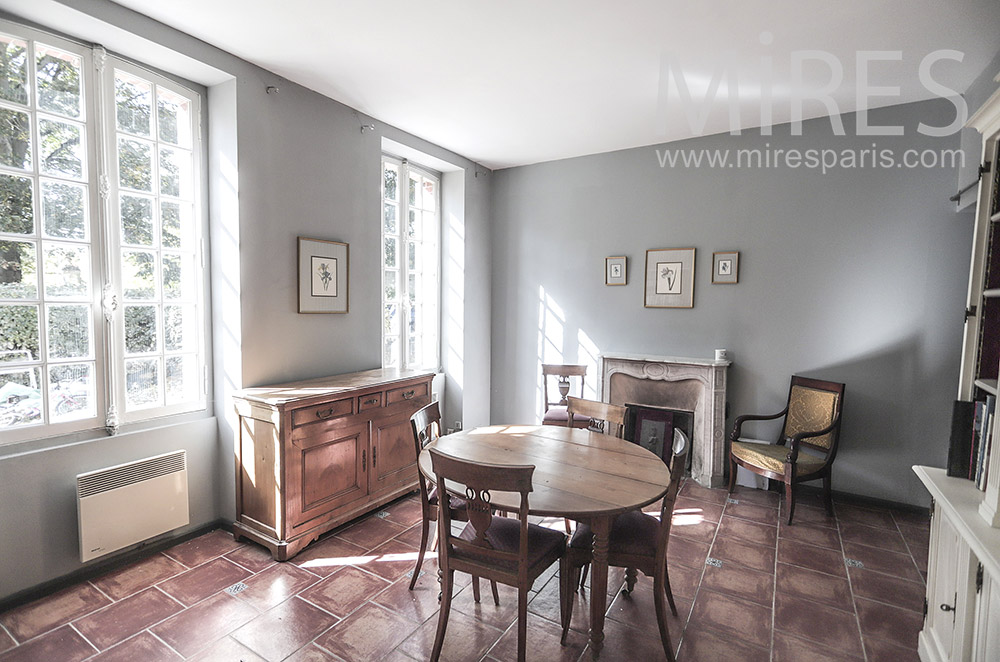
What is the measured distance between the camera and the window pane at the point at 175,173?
3.00 m

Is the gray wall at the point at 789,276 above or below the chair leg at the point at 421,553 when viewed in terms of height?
above

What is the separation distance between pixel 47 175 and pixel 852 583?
4945 mm

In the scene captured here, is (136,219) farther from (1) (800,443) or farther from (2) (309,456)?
(1) (800,443)

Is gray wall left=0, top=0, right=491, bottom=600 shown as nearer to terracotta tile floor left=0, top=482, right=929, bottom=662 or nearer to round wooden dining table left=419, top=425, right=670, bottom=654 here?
terracotta tile floor left=0, top=482, right=929, bottom=662

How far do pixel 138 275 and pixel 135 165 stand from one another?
0.66 metres

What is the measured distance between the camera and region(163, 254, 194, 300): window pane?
3033 mm

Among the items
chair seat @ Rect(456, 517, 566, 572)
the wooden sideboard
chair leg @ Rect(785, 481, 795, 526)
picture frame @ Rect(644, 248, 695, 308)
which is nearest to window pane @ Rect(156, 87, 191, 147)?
the wooden sideboard

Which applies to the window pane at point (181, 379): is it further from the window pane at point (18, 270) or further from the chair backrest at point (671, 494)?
the chair backrest at point (671, 494)

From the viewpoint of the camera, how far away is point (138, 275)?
289cm

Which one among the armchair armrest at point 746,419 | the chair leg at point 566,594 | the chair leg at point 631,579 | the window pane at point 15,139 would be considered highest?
the window pane at point 15,139

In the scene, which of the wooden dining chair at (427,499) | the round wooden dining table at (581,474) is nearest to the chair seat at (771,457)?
the round wooden dining table at (581,474)

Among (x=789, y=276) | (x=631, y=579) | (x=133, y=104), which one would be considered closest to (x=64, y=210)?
(x=133, y=104)

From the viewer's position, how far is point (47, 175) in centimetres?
249

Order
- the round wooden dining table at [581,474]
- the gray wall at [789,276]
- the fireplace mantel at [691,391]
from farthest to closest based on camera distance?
the fireplace mantel at [691,391] → the gray wall at [789,276] → the round wooden dining table at [581,474]
